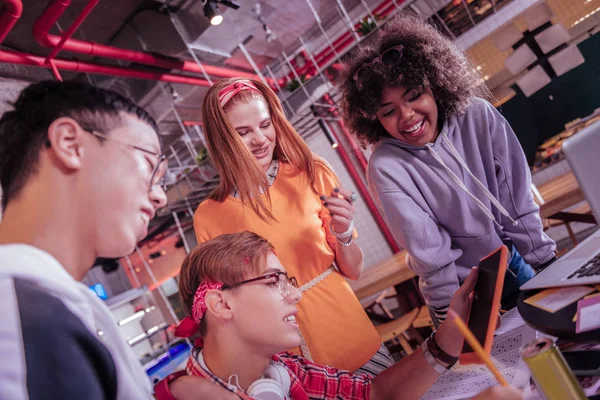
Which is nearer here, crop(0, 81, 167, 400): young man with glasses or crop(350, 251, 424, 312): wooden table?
crop(0, 81, 167, 400): young man with glasses

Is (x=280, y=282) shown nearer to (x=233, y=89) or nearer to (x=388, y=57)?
(x=233, y=89)

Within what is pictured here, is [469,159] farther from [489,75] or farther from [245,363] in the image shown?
[489,75]

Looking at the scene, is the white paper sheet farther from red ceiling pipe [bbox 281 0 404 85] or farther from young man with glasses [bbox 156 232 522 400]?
red ceiling pipe [bbox 281 0 404 85]

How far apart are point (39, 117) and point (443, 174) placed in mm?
1400

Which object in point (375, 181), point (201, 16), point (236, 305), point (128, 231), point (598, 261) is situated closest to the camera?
point (128, 231)

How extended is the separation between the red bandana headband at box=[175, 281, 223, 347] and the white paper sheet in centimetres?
70

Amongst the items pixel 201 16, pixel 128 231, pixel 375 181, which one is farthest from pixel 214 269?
pixel 201 16

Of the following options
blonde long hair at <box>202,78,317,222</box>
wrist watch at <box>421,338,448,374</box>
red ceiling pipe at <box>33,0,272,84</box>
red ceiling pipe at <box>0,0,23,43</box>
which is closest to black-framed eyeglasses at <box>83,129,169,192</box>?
blonde long hair at <box>202,78,317,222</box>

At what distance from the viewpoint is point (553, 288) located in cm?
106

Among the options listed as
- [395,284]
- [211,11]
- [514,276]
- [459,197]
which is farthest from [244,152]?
[211,11]

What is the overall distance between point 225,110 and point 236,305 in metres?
0.77

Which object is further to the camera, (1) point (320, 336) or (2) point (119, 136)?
(1) point (320, 336)

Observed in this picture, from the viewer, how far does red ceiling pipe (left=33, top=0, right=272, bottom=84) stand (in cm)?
388

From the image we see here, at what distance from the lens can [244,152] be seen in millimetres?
1479
